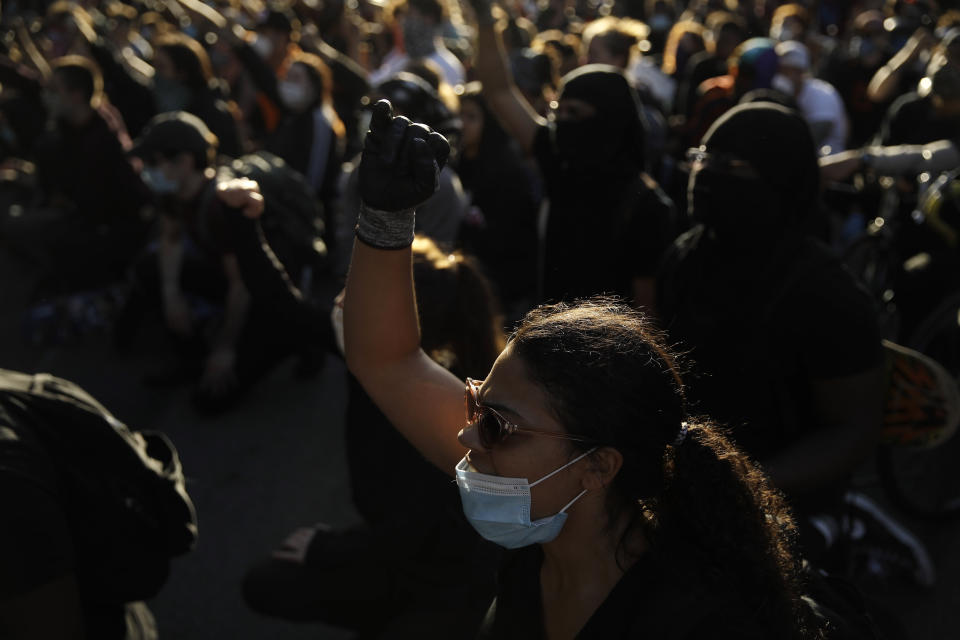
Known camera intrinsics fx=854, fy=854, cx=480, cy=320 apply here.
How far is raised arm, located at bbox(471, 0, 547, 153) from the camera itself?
3777 mm

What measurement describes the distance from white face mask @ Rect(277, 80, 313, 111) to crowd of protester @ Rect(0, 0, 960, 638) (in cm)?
3

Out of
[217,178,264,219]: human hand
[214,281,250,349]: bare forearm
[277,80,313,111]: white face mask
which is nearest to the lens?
[217,178,264,219]: human hand

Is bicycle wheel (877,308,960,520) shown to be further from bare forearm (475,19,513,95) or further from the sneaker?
bare forearm (475,19,513,95)

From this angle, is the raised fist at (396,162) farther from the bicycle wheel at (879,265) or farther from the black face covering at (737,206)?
the bicycle wheel at (879,265)

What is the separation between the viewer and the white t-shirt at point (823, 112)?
5.61 m

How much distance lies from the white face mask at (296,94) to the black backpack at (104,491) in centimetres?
433

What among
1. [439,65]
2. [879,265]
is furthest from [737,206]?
[439,65]

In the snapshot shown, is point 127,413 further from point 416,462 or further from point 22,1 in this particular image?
point 22,1

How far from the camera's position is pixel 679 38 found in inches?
326

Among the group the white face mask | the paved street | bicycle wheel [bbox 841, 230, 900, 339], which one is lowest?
the paved street

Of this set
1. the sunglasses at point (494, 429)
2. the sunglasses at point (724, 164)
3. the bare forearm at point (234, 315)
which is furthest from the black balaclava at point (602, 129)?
the bare forearm at point (234, 315)

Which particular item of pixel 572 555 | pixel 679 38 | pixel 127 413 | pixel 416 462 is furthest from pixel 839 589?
pixel 679 38

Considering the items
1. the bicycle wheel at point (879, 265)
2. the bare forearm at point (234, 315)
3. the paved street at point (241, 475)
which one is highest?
the bicycle wheel at point (879, 265)

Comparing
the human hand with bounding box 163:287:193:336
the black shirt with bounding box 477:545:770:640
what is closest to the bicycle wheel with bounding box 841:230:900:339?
the black shirt with bounding box 477:545:770:640
